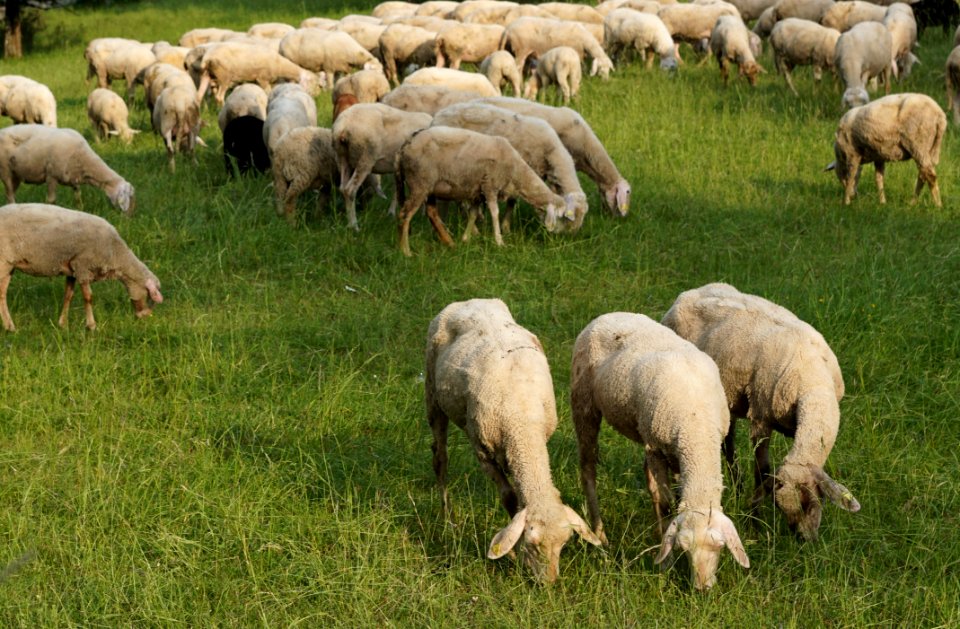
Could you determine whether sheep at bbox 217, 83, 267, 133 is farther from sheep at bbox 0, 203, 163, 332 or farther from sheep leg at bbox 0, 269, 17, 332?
sheep leg at bbox 0, 269, 17, 332

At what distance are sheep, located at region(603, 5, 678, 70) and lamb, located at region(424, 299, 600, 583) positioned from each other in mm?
14881

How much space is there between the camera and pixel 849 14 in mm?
19219

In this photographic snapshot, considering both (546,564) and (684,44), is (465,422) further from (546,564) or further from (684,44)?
(684,44)

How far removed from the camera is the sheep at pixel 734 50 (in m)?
17.4

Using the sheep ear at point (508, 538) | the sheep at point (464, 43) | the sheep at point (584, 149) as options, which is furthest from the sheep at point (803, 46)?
the sheep ear at point (508, 538)

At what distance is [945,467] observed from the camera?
5938mm

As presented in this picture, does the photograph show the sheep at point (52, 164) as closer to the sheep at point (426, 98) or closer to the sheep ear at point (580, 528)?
the sheep at point (426, 98)

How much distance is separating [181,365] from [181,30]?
2518cm

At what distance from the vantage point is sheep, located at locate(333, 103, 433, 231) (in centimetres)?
1077

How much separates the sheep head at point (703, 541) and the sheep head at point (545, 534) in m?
0.35

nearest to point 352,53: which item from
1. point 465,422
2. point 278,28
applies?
point 278,28

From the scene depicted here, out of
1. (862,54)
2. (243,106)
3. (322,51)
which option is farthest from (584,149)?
(322,51)

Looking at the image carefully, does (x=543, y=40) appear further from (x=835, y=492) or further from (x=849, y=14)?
(x=835, y=492)

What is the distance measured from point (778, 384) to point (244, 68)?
1456cm
